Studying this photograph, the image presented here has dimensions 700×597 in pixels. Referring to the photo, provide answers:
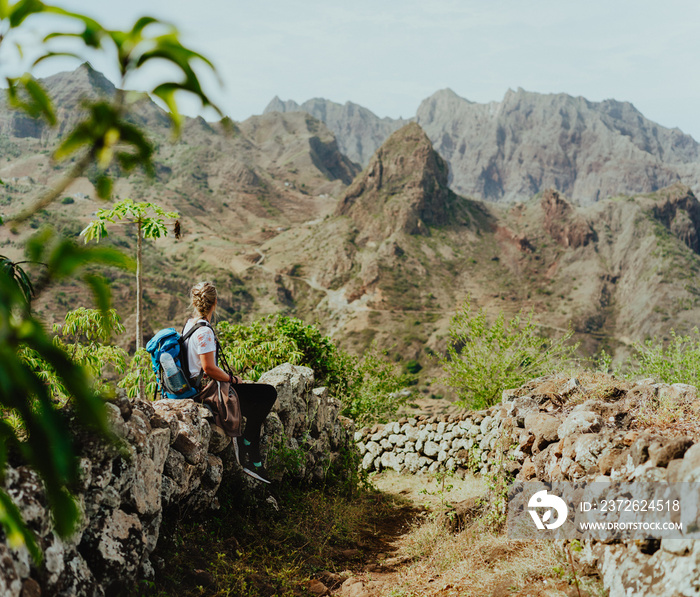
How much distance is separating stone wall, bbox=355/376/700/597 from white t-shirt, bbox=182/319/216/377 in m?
3.08

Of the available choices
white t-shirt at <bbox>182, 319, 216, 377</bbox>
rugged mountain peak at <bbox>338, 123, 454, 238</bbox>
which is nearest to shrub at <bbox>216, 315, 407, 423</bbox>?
white t-shirt at <bbox>182, 319, 216, 377</bbox>

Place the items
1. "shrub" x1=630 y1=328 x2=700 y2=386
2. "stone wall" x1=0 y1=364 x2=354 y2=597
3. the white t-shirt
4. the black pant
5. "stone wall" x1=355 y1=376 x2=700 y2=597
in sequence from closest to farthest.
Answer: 1. "stone wall" x1=0 y1=364 x2=354 y2=597
2. "stone wall" x1=355 y1=376 x2=700 y2=597
3. the white t-shirt
4. the black pant
5. "shrub" x1=630 y1=328 x2=700 y2=386

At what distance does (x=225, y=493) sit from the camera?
4.78 m

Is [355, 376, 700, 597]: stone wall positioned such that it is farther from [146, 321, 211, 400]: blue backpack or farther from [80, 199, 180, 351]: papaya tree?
[80, 199, 180, 351]: papaya tree

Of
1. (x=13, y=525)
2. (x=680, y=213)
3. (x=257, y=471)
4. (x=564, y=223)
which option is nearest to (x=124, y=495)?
(x=257, y=471)

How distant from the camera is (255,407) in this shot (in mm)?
4941

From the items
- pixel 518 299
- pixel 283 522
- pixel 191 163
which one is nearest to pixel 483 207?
pixel 518 299

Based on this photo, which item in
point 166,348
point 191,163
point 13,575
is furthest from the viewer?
point 191,163

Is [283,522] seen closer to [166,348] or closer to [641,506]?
[166,348]

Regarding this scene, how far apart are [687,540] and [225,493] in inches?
141

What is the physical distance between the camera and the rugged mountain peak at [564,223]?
105 metres

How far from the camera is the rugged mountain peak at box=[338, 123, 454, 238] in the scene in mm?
99250

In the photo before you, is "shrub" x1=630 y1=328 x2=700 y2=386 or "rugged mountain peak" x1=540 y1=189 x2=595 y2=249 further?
"rugged mountain peak" x1=540 y1=189 x2=595 y2=249

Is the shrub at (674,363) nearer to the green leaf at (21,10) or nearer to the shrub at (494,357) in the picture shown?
the shrub at (494,357)
